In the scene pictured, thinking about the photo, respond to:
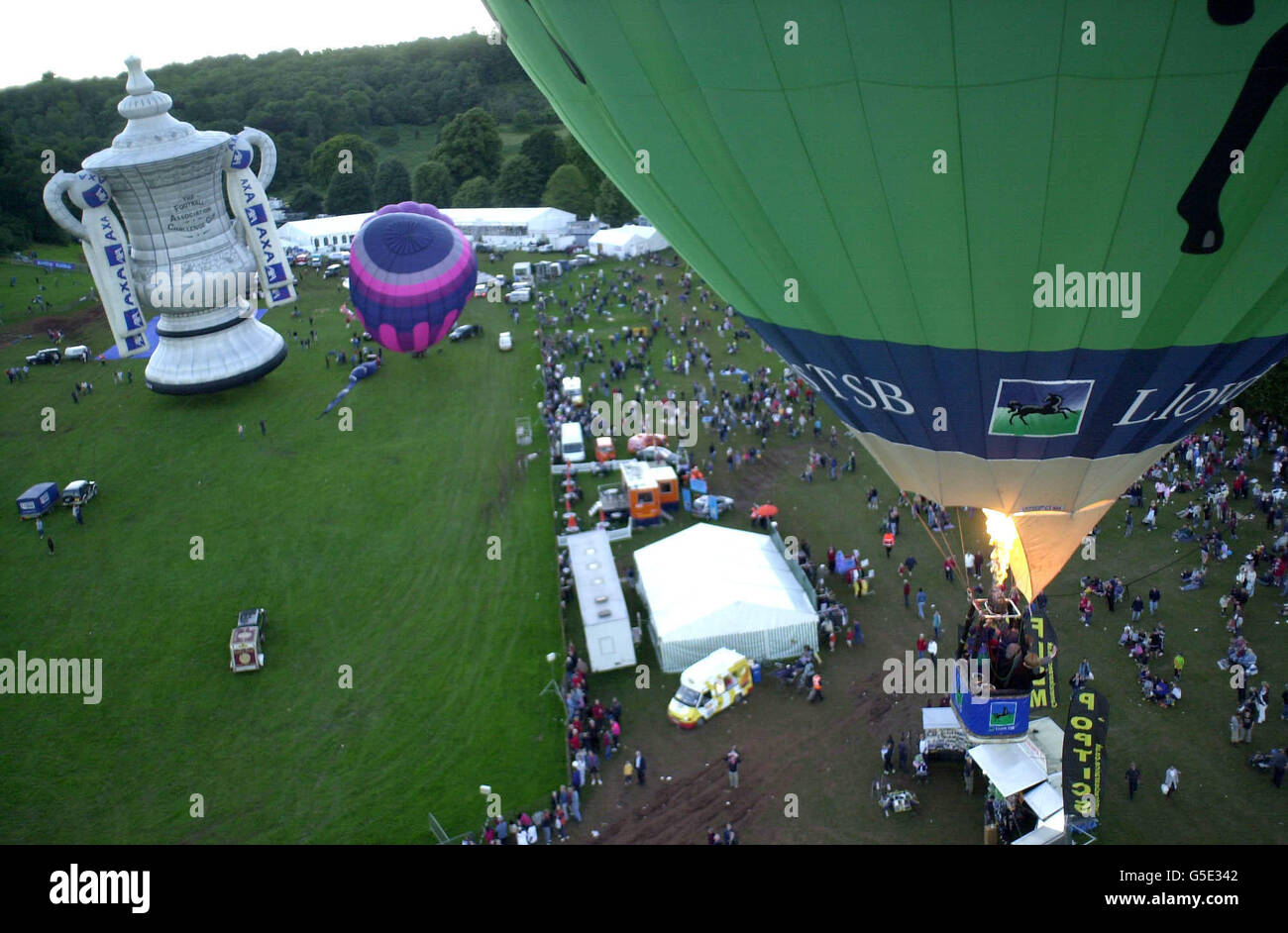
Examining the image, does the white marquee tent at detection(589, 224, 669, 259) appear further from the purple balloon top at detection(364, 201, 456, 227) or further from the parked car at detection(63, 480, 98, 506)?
the parked car at detection(63, 480, 98, 506)

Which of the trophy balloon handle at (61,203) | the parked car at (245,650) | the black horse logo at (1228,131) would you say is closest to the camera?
the black horse logo at (1228,131)

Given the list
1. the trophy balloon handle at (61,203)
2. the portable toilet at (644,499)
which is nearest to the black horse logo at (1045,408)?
the portable toilet at (644,499)

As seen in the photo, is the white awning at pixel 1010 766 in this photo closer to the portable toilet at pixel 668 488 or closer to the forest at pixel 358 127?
the portable toilet at pixel 668 488

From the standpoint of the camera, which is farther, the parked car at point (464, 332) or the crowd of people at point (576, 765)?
the parked car at point (464, 332)

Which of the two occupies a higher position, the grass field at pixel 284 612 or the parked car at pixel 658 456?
the parked car at pixel 658 456

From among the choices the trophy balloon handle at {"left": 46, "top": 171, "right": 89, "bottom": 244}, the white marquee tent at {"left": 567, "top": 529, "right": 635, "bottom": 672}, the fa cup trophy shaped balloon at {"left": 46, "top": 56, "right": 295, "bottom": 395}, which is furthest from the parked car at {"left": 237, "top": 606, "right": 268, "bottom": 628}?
the trophy balloon handle at {"left": 46, "top": 171, "right": 89, "bottom": 244}

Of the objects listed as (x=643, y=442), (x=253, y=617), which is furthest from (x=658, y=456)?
(x=253, y=617)
